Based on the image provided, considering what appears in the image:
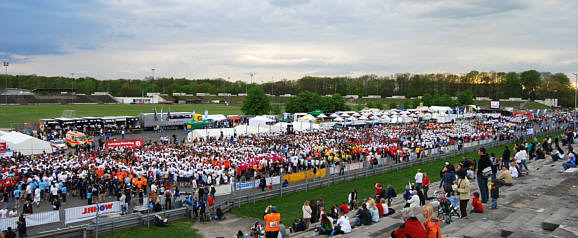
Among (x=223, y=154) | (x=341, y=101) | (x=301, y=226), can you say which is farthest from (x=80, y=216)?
(x=341, y=101)

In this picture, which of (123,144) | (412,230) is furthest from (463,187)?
(123,144)

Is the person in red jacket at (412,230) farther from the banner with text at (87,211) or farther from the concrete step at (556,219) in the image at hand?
the banner with text at (87,211)

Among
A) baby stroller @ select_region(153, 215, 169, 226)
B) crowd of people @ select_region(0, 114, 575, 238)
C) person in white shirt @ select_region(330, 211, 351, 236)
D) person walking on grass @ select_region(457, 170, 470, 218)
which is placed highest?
person walking on grass @ select_region(457, 170, 470, 218)

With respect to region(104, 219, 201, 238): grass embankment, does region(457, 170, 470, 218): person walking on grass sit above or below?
above

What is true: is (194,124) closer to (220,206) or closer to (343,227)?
(220,206)

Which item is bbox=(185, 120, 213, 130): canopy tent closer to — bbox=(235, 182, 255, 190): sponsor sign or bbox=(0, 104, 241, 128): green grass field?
bbox=(0, 104, 241, 128): green grass field

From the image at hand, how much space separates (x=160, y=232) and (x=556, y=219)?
12788 millimetres

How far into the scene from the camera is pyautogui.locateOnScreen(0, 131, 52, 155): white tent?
1109 inches

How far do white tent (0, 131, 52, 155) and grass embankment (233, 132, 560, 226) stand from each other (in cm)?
2137

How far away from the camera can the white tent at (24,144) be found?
92.4ft

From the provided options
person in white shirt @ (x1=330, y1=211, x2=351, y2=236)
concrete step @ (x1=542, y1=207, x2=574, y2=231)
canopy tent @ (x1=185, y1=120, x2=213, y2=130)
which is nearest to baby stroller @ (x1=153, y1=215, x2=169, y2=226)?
person in white shirt @ (x1=330, y1=211, x2=351, y2=236)

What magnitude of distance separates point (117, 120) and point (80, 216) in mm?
35832

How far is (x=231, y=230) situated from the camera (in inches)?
558

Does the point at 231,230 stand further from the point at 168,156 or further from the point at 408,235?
the point at 168,156
